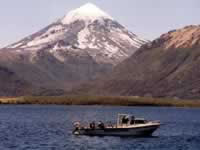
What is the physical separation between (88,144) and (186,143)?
17073 mm

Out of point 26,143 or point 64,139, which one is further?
point 64,139

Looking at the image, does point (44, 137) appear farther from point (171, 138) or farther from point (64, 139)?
point (171, 138)

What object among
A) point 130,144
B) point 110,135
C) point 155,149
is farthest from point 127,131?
point 155,149

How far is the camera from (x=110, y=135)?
110812mm

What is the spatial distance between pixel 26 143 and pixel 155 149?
65.6 ft

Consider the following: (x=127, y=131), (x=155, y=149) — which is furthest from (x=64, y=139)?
(x=155, y=149)

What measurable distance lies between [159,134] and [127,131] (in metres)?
10.9

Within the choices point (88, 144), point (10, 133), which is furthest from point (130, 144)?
point (10, 133)

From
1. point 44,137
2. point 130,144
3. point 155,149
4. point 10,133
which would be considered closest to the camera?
point 155,149

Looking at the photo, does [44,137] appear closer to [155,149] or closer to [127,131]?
[127,131]

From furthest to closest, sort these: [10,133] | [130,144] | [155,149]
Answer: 1. [10,133]
2. [130,144]
3. [155,149]

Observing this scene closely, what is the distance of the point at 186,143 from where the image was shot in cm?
10438

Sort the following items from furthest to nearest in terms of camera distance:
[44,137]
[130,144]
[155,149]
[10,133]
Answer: [10,133] → [44,137] → [130,144] → [155,149]

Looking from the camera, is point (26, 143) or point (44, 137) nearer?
point (26, 143)
